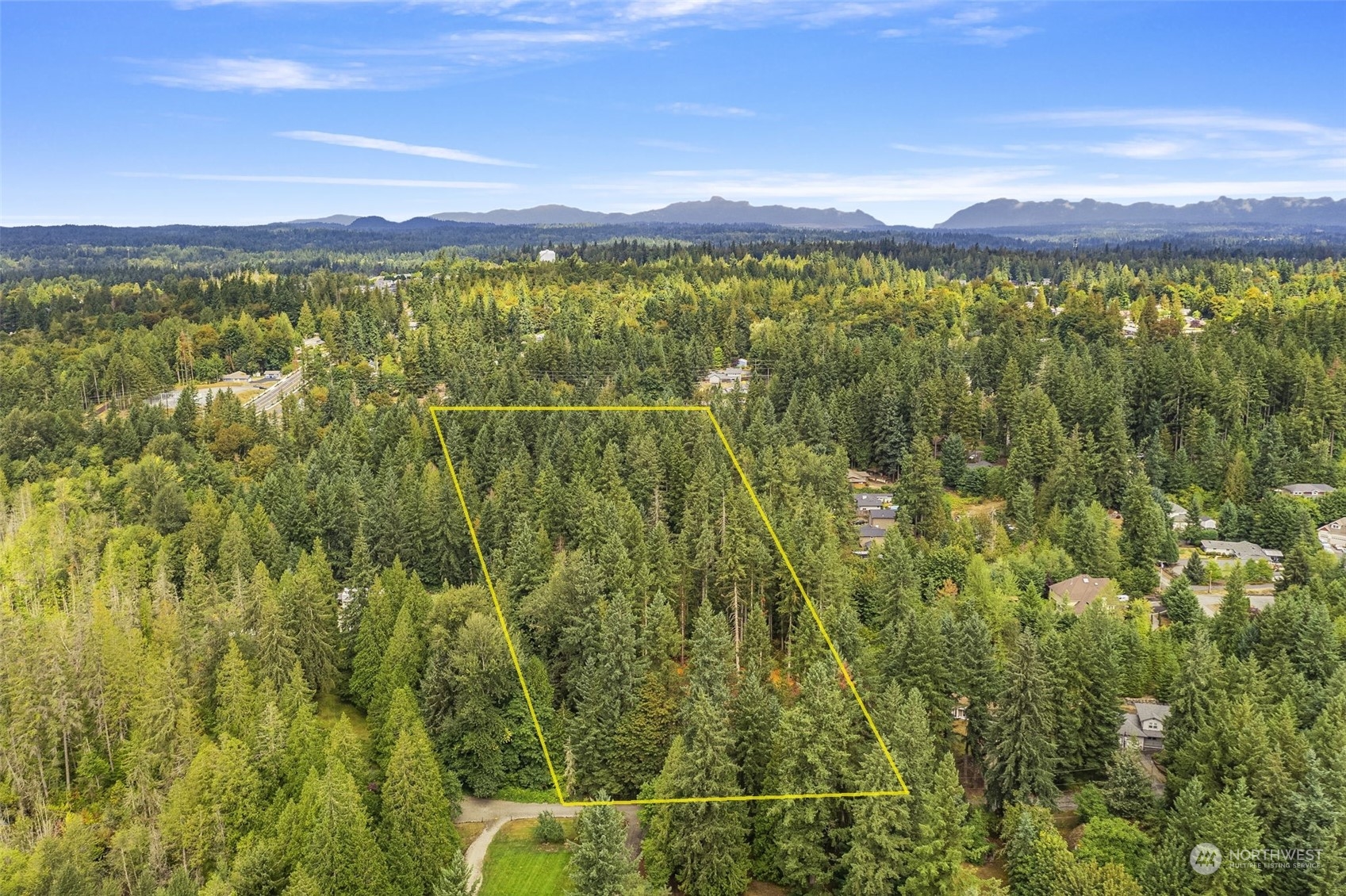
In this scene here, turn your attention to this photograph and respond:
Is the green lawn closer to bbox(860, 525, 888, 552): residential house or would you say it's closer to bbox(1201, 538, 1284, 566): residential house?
bbox(860, 525, 888, 552): residential house

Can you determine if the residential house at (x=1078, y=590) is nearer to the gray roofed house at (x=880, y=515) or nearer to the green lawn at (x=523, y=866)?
the gray roofed house at (x=880, y=515)

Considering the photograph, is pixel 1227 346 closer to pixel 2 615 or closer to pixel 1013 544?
pixel 1013 544

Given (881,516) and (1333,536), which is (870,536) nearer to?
(881,516)

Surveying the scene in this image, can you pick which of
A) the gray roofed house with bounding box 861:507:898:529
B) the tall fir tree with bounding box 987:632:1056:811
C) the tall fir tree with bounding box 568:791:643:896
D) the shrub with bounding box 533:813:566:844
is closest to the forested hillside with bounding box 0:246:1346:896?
the tall fir tree with bounding box 987:632:1056:811

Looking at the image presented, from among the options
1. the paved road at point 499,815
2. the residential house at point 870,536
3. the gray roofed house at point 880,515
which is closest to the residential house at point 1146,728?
the paved road at point 499,815

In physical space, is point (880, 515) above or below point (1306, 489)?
below

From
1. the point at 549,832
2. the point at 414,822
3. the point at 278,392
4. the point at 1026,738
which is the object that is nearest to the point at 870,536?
the point at 1026,738
